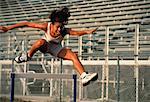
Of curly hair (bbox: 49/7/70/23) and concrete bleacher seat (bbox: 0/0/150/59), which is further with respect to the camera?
concrete bleacher seat (bbox: 0/0/150/59)

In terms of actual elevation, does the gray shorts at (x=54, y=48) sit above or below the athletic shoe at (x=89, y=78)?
above

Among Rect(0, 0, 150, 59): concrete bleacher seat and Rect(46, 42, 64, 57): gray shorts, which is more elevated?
Rect(0, 0, 150, 59): concrete bleacher seat

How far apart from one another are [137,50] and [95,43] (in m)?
2.05

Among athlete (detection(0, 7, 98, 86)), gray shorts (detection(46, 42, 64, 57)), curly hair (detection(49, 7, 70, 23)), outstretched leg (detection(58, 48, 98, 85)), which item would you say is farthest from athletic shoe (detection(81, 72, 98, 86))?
curly hair (detection(49, 7, 70, 23))

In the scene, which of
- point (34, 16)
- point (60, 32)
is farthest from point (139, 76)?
point (34, 16)

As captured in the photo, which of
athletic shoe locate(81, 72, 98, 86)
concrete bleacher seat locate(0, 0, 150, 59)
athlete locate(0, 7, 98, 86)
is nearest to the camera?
athletic shoe locate(81, 72, 98, 86)

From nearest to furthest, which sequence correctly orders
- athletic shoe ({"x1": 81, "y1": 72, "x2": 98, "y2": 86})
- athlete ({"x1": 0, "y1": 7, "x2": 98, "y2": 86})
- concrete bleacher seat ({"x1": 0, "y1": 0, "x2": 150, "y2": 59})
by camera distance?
athletic shoe ({"x1": 81, "y1": 72, "x2": 98, "y2": 86}) → athlete ({"x1": 0, "y1": 7, "x2": 98, "y2": 86}) → concrete bleacher seat ({"x1": 0, "y1": 0, "x2": 150, "y2": 59})

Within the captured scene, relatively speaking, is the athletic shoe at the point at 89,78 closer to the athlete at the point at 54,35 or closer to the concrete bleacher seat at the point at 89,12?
the athlete at the point at 54,35

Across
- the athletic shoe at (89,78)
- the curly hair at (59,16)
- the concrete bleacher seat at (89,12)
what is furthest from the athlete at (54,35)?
the concrete bleacher seat at (89,12)

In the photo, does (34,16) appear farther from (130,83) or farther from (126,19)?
(130,83)

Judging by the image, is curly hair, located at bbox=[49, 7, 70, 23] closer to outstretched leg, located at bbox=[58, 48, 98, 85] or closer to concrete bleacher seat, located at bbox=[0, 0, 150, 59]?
outstretched leg, located at bbox=[58, 48, 98, 85]

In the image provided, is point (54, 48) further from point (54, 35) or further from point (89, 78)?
point (89, 78)

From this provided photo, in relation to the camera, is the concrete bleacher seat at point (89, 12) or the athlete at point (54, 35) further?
the concrete bleacher seat at point (89, 12)

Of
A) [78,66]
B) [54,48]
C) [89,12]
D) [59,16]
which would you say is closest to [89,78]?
[78,66]
